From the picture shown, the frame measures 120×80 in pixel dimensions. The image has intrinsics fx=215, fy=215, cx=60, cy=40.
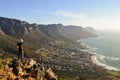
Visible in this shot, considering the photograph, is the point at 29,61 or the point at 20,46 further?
the point at 29,61

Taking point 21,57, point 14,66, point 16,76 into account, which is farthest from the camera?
point 21,57

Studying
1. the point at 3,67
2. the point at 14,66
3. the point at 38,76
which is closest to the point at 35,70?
the point at 38,76

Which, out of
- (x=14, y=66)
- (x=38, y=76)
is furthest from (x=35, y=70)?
(x=14, y=66)

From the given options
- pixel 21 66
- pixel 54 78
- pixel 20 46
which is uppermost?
pixel 20 46

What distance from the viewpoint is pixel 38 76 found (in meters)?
43.2

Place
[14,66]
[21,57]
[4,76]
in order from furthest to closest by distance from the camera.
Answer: [21,57], [14,66], [4,76]

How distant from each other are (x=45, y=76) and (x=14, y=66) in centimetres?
840

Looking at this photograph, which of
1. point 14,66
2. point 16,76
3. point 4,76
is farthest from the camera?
point 14,66

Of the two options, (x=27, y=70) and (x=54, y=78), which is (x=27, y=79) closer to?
(x=27, y=70)

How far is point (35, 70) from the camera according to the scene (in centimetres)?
4400

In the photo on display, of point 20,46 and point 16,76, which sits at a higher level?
point 20,46

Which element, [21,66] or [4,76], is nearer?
[4,76]

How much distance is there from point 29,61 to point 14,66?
213 inches

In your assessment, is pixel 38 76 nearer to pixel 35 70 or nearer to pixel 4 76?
pixel 35 70
